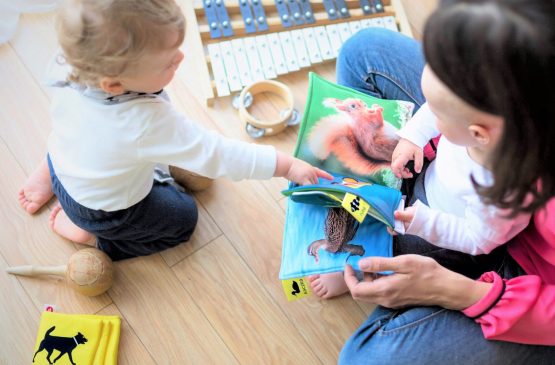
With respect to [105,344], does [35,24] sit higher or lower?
higher

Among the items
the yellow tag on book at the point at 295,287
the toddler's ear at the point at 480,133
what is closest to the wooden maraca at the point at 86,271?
the yellow tag on book at the point at 295,287

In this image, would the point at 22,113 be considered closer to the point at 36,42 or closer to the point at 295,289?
the point at 36,42

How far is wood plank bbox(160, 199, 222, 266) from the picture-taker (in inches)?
46.4

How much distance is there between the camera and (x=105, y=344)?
1.06m

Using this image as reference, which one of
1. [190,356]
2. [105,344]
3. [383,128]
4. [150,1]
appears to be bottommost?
[190,356]

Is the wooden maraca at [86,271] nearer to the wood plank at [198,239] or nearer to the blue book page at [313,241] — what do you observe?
the wood plank at [198,239]

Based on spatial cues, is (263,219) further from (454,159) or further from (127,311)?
(454,159)

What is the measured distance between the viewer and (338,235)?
958mm

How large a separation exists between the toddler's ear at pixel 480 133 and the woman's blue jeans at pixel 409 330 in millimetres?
344

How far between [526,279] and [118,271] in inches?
34.2

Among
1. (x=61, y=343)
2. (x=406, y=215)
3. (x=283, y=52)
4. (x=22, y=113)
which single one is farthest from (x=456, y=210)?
(x=22, y=113)

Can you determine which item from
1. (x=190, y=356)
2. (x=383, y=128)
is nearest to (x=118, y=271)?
(x=190, y=356)

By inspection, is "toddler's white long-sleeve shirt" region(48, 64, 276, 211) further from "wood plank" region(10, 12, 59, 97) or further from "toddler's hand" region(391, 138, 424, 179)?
"wood plank" region(10, 12, 59, 97)

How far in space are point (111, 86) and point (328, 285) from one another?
0.64 metres
